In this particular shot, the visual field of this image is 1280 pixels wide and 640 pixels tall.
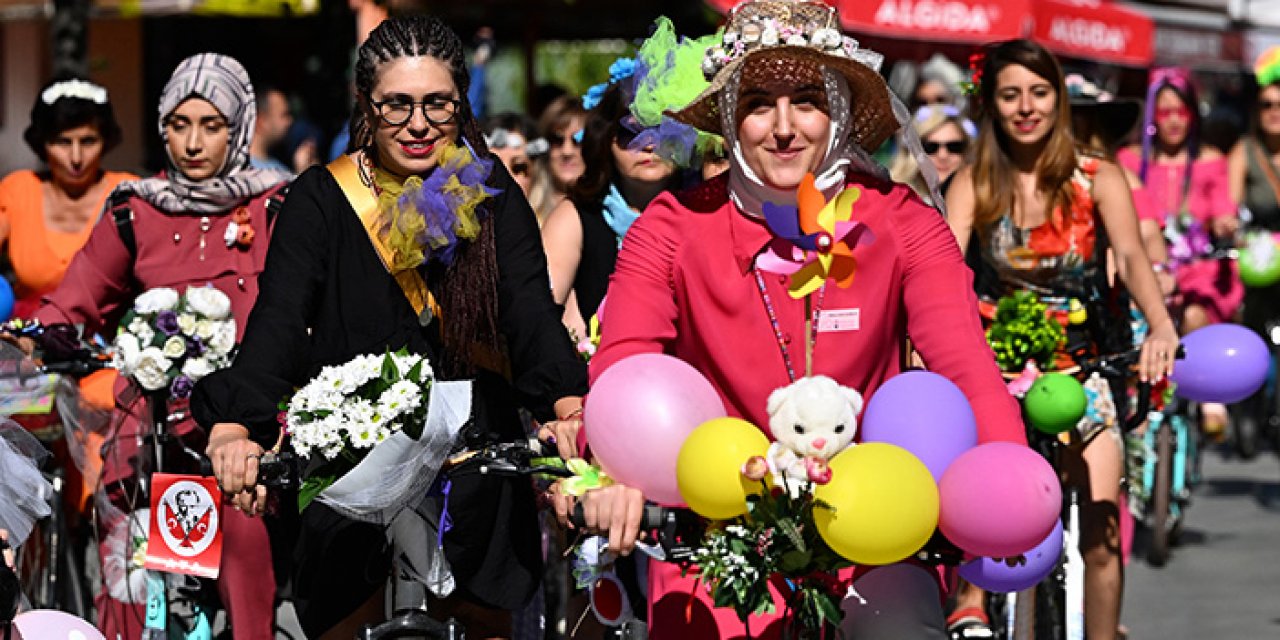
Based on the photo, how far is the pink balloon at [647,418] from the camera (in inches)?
173

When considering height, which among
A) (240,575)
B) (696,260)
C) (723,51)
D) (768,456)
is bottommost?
(240,575)

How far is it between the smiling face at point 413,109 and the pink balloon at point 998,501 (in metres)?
1.73

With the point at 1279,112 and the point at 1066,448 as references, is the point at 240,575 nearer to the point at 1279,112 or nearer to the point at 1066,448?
the point at 1066,448

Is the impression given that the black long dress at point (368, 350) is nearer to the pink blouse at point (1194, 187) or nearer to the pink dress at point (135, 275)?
the pink dress at point (135, 275)

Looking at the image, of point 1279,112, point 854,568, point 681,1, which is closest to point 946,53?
point 681,1

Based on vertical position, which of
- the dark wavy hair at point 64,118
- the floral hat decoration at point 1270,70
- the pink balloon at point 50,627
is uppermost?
the floral hat decoration at point 1270,70

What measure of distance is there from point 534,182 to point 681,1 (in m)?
7.01

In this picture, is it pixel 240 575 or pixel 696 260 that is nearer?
pixel 696 260

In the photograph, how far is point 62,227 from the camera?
915 cm

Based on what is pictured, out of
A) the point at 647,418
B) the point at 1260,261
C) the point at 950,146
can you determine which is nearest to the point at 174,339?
the point at 647,418

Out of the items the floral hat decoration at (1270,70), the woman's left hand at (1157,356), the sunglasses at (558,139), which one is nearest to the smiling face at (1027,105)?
the woman's left hand at (1157,356)

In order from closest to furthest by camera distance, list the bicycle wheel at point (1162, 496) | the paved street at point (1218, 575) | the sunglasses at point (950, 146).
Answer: the paved street at point (1218, 575) < the sunglasses at point (950, 146) < the bicycle wheel at point (1162, 496)

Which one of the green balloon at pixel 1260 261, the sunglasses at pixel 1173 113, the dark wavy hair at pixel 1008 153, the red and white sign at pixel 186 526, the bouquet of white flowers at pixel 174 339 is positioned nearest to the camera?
the red and white sign at pixel 186 526

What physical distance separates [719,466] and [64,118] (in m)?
5.57
